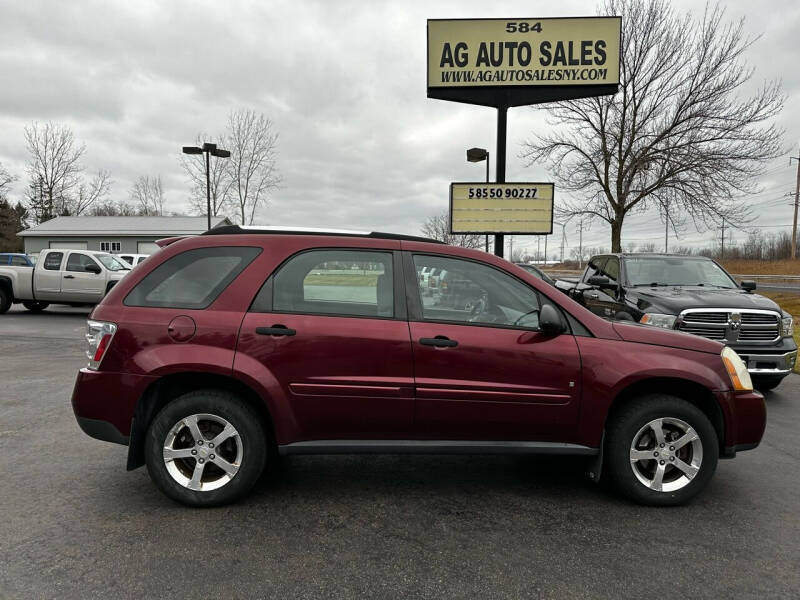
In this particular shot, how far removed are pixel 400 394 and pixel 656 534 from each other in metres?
1.69

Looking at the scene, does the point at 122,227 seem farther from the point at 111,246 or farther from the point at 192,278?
the point at 192,278

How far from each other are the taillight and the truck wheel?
14.2 m

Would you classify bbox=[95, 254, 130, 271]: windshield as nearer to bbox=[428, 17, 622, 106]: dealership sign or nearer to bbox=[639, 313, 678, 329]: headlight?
bbox=[428, 17, 622, 106]: dealership sign

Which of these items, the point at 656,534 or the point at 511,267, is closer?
the point at 656,534

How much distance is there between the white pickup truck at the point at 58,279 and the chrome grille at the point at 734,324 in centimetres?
1393

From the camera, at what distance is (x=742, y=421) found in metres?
3.36

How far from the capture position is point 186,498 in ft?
10.4

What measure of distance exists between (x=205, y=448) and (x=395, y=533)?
1286 millimetres

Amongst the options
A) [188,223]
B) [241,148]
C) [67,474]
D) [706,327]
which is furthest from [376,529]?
[241,148]

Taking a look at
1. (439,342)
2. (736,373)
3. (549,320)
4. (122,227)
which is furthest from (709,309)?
(122,227)

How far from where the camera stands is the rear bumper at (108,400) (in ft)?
10.3

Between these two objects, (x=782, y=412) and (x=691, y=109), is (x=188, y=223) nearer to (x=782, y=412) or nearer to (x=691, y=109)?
(x=691, y=109)

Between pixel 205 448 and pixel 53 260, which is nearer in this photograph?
pixel 205 448

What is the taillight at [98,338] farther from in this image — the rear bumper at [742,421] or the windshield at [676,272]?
the windshield at [676,272]
